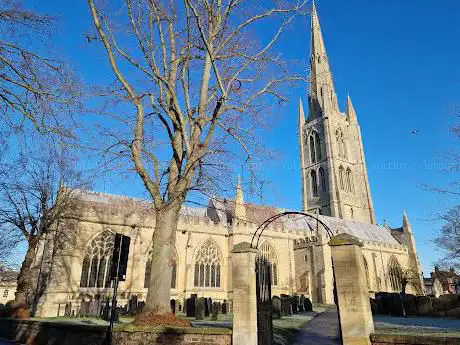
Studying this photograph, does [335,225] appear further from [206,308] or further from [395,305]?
[206,308]

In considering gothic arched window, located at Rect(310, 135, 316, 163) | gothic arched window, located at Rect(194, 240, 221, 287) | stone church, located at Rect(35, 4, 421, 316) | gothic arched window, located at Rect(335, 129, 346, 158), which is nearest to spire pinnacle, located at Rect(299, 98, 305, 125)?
gothic arched window, located at Rect(310, 135, 316, 163)

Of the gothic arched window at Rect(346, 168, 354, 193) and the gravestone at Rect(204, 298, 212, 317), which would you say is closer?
the gravestone at Rect(204, 298, 212, 317)

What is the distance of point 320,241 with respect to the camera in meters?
30.3

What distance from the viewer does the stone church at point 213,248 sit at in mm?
21031

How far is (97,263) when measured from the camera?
902 inches

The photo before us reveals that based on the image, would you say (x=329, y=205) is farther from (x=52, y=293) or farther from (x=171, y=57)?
(x=171, y=57)

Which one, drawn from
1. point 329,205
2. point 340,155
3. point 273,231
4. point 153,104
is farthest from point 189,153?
point 340,155

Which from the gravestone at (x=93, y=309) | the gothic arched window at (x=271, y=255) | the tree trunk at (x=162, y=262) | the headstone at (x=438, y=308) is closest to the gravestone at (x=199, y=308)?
the tree trunk at (x=162, y=262)

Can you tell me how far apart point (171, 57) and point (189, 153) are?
379 centimetres

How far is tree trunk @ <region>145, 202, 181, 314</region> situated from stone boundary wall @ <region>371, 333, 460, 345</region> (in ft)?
15.9

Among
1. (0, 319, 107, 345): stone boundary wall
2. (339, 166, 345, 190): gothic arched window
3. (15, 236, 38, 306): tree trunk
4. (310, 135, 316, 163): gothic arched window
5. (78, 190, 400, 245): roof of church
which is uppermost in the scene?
(310, 135, 316, 163): gothic arched window

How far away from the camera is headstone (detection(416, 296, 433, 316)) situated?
50.9ft

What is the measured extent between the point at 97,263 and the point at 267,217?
63.4ft

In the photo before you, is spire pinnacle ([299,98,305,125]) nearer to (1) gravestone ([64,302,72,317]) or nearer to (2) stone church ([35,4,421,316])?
(2) stone church ([35,4,421,316])
